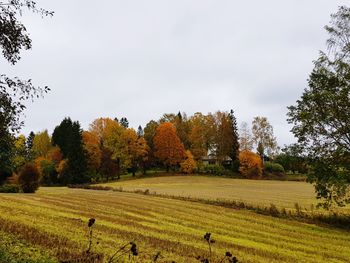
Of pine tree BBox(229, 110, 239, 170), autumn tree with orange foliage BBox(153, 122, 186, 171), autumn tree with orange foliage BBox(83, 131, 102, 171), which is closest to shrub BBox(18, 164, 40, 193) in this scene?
autumn tree with orange foliage BBox(83, 131, 102, 171)

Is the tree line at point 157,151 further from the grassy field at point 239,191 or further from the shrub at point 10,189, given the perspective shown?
the shrub at point 10,189

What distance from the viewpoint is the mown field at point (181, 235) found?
14469 millimetres

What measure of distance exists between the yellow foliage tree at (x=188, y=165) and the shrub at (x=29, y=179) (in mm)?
50123

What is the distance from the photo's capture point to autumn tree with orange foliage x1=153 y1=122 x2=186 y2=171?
332 feet

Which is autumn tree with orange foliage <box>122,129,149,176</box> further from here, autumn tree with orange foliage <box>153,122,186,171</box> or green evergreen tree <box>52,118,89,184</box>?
green evergreen tree <box>52,118,89,184</box>

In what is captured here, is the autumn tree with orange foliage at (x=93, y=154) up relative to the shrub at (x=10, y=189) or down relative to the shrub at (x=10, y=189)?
up

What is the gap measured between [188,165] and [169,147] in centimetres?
665

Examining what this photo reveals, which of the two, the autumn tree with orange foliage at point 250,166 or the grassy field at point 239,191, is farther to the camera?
the autumn tree with orange foliage at point 250,166

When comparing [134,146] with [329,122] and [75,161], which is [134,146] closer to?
[75,161]

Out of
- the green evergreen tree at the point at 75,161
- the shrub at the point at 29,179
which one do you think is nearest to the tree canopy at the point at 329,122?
the shrub at the point at 29,179

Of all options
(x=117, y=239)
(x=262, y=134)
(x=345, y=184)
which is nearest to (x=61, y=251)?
(x=117, y=239)

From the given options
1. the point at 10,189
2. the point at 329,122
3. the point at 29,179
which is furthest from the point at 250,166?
the point at 329,122

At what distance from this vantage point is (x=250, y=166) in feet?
325

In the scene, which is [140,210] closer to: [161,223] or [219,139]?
[161,223]
